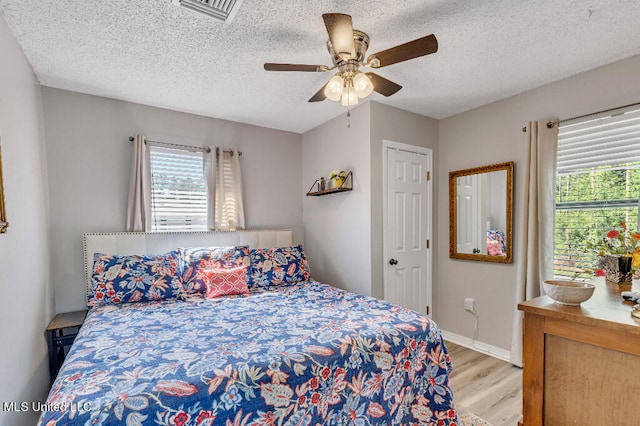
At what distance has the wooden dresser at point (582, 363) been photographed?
1215mm

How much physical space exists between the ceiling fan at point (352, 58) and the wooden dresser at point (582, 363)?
4.67ft

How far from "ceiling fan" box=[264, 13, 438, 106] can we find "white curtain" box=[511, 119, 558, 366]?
153cm

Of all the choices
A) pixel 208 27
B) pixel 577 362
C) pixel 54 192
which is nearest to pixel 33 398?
pixel 54 192

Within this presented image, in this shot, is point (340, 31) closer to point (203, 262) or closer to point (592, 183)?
point (203, 262)

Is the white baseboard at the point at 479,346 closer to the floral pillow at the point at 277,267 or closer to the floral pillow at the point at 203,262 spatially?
the floral pillow at the point at 277,267

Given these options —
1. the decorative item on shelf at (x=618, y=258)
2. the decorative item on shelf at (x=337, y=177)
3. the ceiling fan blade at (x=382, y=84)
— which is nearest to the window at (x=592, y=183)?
the decorative item on shelf at (x=618, y=258)

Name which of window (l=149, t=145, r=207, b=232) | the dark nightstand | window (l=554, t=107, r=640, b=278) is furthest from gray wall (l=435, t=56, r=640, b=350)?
the dark nightstand

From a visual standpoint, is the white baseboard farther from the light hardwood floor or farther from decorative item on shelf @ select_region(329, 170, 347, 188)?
decorative item on shelf @ select_region(329, 170, 347, 188)

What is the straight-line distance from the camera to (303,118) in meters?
3.44

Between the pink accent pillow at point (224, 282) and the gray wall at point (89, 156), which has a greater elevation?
Answer: the gray wall at point (89, 156)

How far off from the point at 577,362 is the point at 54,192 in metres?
3.78

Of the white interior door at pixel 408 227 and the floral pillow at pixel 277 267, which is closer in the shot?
the floral pillow at pixel 277 267

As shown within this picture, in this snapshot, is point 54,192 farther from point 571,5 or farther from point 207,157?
point 571,5

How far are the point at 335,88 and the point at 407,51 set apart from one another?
0.45m
